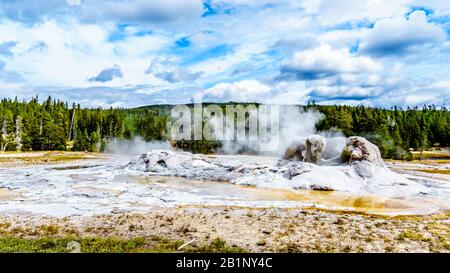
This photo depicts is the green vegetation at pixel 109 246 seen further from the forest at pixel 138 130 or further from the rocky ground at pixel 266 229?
Answer: the forest at pixel 138 130

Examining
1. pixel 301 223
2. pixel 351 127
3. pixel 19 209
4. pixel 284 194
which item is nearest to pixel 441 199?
pixel 284 194

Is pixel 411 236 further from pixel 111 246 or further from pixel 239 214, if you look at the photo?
pixel 111 246

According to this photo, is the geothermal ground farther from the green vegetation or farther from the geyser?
the green vegetation

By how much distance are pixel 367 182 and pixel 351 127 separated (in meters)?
49.7

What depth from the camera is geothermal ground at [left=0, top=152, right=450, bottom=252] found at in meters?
14.4

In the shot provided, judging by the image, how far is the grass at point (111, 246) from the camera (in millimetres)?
11906

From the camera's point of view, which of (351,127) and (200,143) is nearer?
(351,127)

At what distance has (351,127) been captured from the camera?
7838cm

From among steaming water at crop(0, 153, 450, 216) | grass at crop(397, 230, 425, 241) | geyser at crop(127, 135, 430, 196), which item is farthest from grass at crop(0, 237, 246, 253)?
geyser at crop(127, 135, 430, 196)

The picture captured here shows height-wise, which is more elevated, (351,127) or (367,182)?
(351,127)

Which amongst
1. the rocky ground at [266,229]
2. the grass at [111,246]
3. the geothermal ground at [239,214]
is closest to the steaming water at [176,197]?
the geothermal ground at [239,214]

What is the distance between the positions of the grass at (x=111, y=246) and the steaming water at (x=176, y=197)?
690 cm

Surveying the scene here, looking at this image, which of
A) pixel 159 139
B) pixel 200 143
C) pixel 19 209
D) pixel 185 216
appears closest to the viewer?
pixel 185 216
